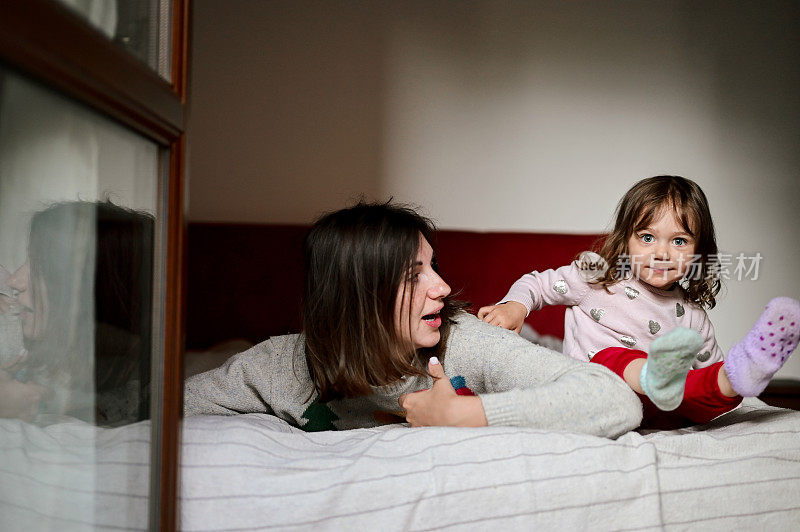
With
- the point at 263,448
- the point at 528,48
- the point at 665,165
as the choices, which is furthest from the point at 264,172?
the point at 263,448

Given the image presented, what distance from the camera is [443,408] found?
896 millimetres

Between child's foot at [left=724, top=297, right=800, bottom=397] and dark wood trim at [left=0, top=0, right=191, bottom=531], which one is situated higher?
dark wood trim at [left=0, top=0, right=191, bottom=531]

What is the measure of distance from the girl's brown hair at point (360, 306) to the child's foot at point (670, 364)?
1.07 feet

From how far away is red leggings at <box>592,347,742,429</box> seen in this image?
0.98 metres

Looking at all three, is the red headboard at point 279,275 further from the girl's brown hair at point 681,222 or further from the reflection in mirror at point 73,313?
the reflection in mirror at point 73,313

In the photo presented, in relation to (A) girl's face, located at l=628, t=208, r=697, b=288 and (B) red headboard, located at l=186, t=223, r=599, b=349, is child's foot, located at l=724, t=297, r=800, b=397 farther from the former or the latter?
(B) red headboard, located at l=186, t=223, r=599, b=349

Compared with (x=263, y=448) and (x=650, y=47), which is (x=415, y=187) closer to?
(x=650, y=47)

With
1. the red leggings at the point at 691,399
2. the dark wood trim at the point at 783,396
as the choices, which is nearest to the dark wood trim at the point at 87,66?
the red leggings at the point at 691,399

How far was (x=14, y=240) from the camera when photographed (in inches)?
24.2

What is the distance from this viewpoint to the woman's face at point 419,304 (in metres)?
1.03

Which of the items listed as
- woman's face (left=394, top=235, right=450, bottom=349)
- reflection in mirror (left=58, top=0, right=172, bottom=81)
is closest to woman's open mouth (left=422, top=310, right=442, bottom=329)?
woman's face (left=394, top=235, right=450, bottom=349)

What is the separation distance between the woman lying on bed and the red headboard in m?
0.79

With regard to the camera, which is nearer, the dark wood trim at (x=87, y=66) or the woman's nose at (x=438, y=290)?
the dark wood trim at (x=87, y=66)

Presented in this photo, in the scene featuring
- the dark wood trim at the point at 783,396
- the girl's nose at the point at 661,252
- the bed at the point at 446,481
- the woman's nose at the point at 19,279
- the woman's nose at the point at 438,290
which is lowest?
the dark wood trim at the point at 783,396
